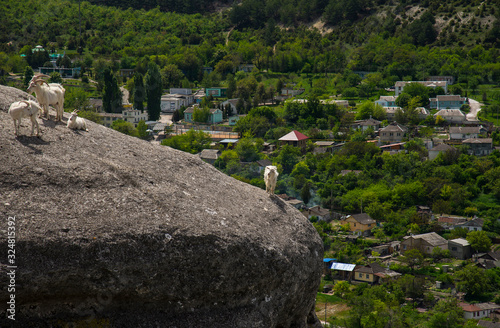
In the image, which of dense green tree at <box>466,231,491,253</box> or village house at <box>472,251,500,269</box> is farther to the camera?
dense green tree at <box>466,231,491,253</box>

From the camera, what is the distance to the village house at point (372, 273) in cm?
4975

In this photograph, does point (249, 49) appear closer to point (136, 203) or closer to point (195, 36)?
point (195, 36)

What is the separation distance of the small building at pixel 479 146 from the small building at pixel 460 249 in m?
23.1

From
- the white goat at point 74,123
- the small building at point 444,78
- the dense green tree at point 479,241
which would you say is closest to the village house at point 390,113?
the small building at point 444,78

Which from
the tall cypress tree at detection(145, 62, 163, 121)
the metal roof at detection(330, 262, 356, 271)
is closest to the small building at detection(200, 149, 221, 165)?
the tall cypress tree at detection(145, 62, 163, 121)

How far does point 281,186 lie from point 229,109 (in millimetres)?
31287

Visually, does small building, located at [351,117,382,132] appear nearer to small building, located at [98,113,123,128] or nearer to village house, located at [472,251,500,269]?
small building, located at [98,113,123,128]

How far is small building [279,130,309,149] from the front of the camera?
78.9m

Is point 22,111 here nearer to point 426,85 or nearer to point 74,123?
point 74,123

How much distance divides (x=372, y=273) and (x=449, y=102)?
2012 inches

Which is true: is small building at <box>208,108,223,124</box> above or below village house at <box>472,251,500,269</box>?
above

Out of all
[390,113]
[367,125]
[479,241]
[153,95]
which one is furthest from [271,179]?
[390,113]

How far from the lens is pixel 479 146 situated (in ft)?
249

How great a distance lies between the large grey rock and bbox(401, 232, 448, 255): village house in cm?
4272
